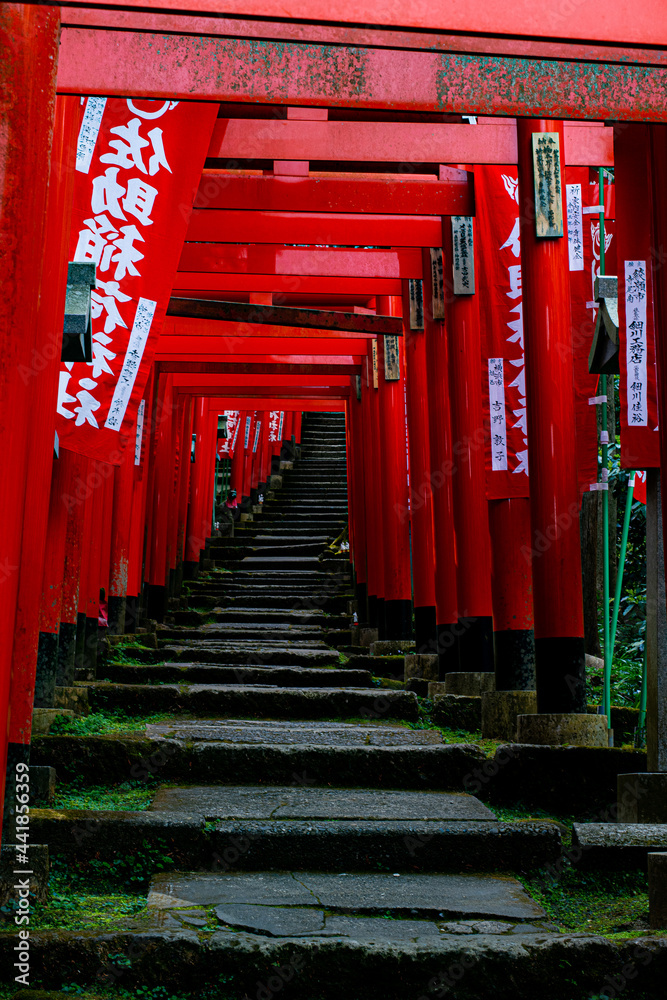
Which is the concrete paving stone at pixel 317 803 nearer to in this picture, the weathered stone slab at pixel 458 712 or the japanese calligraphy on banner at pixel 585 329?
the weathered stone slab at pixel 458 712

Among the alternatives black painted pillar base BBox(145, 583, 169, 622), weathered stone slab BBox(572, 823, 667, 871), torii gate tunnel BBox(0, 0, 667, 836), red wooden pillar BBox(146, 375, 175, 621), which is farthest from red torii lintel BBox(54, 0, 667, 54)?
black painted pillar base BBox(145, 583, 169, 622)

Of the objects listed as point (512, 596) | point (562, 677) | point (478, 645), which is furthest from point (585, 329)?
point (478, 645)

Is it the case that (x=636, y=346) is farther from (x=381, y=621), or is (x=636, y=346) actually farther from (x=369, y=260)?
(x=381, y=621)

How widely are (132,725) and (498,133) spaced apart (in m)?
5.23

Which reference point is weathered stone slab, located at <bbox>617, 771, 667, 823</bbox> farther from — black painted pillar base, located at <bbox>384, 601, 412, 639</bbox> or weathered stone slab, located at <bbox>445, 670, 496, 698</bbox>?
black painted pillar base, located at <bbox>384, 601, 412, 639</bbox>

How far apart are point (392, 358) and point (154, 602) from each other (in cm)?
555

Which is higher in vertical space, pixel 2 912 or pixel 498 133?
pixel 498 133

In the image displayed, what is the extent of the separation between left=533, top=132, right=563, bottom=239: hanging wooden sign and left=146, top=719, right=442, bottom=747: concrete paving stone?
3.54 meters

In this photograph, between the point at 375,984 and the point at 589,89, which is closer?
the point at 375,984

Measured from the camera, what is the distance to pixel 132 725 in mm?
7238

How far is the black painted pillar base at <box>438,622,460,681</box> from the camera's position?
369 inches

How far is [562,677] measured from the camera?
20.5 feet

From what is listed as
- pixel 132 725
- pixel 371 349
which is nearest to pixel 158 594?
pixel 371 349

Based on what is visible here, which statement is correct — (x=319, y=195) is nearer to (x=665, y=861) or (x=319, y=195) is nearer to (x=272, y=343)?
(x=272, y=343)
